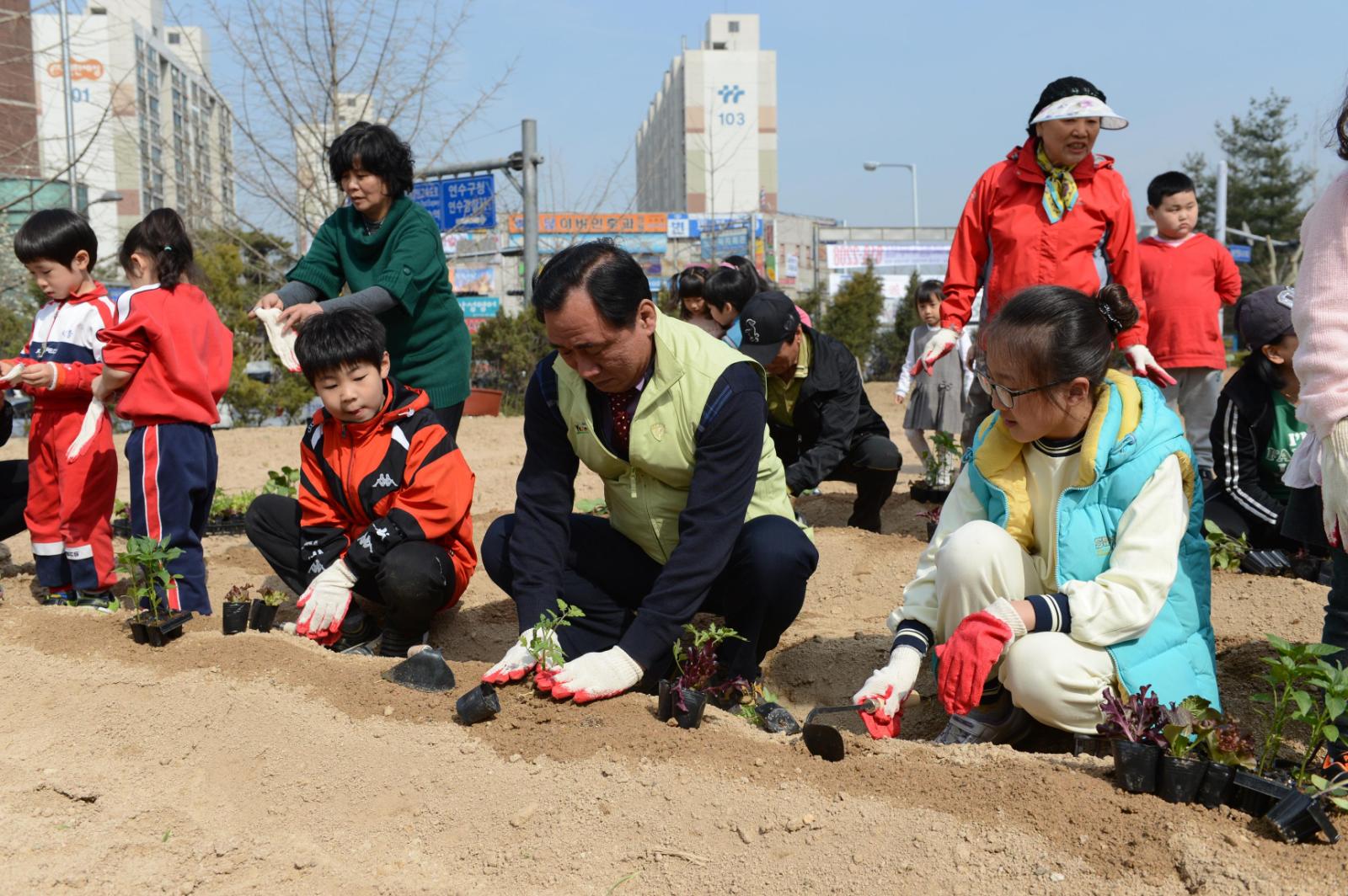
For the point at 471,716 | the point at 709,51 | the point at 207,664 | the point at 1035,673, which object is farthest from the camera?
the point at 709,51

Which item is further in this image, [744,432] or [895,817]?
Answer: [744,432]

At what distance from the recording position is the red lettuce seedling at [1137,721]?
219 centimetres

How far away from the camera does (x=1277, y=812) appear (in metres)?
2.01

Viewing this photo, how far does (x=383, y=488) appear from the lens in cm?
379

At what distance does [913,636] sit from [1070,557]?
1.39 feet

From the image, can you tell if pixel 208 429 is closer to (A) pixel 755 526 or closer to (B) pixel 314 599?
(B) pixel 314 599

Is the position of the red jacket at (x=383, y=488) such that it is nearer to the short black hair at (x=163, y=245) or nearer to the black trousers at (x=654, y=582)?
the black trousers at (x=654, y=582)

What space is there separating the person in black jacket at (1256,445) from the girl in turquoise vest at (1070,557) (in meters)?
2.20

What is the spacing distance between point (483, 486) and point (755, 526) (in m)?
5.43

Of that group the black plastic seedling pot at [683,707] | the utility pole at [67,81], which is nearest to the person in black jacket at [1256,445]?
the black plastic seedling pot at [683,707]

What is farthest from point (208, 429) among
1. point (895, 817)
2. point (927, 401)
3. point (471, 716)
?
point (927, 401)

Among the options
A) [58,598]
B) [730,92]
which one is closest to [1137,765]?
[58,598]

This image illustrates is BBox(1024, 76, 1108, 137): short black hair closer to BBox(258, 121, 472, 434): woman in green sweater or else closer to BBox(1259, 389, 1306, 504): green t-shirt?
BBox(1259, 389, 1306, 504): green t-shirt

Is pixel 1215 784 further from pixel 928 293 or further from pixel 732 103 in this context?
pixel 732 103
